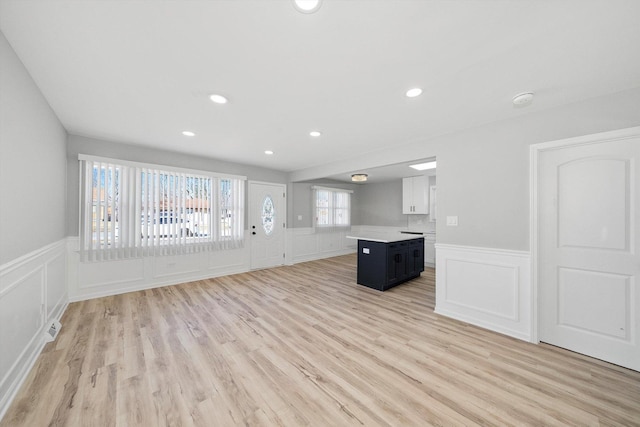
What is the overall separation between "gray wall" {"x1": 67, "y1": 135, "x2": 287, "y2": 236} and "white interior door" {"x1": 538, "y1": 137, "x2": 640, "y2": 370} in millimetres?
5294

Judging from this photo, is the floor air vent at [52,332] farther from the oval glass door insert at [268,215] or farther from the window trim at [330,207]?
the window trim at [330,207]

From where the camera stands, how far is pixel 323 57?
172cm

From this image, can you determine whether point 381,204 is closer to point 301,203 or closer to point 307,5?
point 301,203

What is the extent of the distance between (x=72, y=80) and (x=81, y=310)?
299cm

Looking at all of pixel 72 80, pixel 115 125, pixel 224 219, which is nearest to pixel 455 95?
pixel 72 80

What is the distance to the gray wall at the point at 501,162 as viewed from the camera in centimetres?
→ 223

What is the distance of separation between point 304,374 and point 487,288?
2403 millimetres

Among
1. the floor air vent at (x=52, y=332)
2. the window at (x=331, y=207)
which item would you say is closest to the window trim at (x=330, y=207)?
the window at (x=331, y=207)

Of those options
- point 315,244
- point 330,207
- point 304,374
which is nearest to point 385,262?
point 304,374

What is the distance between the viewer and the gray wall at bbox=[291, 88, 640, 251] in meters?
2.23

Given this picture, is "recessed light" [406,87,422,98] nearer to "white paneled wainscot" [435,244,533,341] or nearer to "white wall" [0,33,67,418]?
"white paneled wainscot" [435,244,533,341]

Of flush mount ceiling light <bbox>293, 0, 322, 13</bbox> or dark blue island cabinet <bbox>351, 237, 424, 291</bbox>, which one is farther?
dark blue island cabinet <bbox>351, 237, 424, 291</bbox>

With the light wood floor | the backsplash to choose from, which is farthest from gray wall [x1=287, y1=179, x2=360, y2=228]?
the light wood floor

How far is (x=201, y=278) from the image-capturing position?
4.84 metres
